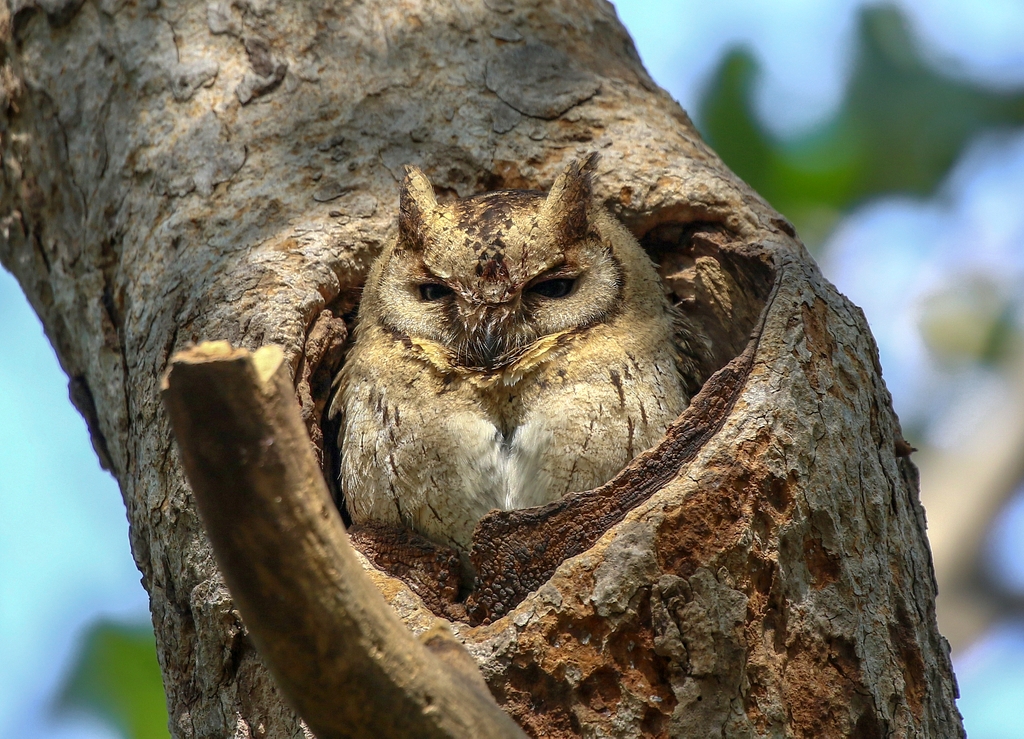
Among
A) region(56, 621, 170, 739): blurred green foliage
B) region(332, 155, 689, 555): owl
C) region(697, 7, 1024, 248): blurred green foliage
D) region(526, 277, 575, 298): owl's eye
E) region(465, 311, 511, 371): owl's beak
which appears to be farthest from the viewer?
region(697, 7, 1024, 248): blurred green foliage

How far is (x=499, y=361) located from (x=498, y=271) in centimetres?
26

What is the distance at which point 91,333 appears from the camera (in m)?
3.14

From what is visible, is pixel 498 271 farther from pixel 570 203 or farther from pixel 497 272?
pixel 570 203

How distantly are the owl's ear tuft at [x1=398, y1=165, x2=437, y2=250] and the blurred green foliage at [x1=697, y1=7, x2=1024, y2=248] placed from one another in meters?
2.69

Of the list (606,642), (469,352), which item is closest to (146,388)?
(469,352)

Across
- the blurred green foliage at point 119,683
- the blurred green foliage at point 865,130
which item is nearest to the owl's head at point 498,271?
the blurred green foliage at point 119,683

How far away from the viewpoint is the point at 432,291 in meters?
3.17

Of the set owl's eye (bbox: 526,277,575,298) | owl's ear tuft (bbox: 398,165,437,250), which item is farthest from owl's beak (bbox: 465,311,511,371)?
owl's ear tuft (bbox: 398,165,437,250)

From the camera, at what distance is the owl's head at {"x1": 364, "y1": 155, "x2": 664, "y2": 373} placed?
2998 millimetres

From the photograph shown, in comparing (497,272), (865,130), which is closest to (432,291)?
(497,272)

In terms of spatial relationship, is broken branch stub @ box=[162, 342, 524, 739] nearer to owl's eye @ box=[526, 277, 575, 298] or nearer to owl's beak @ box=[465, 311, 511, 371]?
owl's beak @ box=[465, 311, 511, 371]

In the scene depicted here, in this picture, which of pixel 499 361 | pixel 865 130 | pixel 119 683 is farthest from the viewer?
pixel 865 130

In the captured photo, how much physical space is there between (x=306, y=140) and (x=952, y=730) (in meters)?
2.36

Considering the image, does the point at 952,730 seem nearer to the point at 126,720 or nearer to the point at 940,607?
the point at 940,607
